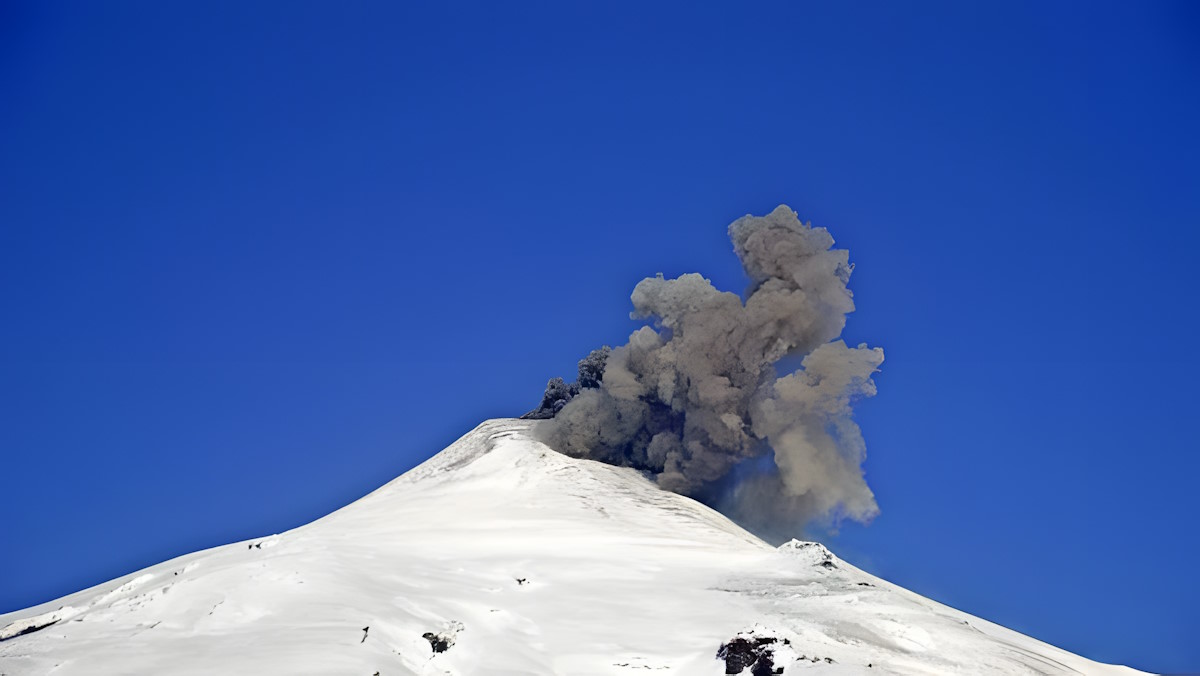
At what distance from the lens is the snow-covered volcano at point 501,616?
22203 millimetres

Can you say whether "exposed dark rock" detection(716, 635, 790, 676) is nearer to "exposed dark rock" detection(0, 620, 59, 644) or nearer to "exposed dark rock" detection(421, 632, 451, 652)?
"exposed dark rock" detection(421, 632, 451, 652)

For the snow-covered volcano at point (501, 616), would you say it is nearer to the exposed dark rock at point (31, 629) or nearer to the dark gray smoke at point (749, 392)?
the exposed dark rock at point (31, 629)

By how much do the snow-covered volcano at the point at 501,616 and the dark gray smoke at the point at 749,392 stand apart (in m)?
15.9

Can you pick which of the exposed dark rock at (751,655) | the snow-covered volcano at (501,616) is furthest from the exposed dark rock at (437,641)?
the exposed dark rock at (751,655)

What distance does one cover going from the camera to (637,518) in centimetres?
4188

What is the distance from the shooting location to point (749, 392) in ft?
186

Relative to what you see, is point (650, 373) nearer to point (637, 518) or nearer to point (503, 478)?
point (503, 478)

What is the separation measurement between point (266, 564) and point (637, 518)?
17.3 meters

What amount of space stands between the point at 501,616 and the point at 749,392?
3191 cm

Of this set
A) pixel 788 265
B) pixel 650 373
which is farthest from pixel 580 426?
pixel 788 265

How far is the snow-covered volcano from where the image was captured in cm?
2220

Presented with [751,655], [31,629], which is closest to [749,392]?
[751,655]

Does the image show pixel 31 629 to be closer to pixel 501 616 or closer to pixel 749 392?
pixel 501 616

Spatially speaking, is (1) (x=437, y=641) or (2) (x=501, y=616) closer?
(1) (x=437, y=641)
